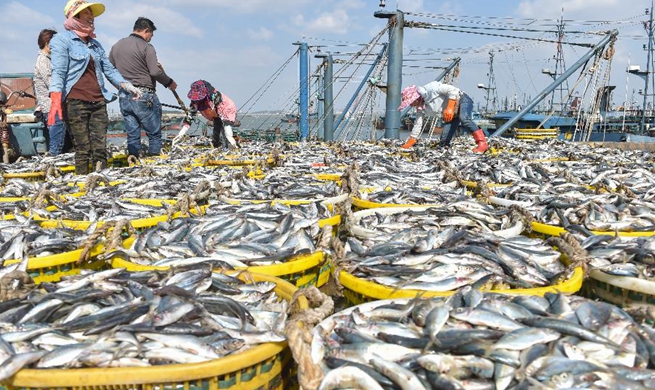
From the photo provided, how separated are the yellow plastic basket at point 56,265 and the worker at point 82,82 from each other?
4.56 m

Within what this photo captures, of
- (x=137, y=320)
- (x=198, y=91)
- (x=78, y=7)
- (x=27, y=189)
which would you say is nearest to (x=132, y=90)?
(x=78, y=7)

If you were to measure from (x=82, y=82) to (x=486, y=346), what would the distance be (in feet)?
24.0

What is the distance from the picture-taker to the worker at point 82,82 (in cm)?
683

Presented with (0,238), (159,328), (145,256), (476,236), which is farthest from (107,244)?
(476,236)

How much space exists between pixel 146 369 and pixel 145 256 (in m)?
1.57

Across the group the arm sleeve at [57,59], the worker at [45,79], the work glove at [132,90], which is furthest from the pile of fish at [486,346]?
the worker at [45,79]

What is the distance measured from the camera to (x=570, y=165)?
27.5 ft

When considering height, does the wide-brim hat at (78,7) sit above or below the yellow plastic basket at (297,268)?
above

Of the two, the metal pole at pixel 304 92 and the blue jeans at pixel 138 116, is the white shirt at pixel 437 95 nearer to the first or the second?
the blue jeans at pixel 138 116

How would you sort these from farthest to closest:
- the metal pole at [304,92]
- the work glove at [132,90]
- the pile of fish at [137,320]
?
the metal pole at [304,92] → the work glove at [132,90] → the pile of fish at [137,320]

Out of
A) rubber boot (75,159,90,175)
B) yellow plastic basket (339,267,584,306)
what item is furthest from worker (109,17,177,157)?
yellow plastic basket (339,267,584,306)

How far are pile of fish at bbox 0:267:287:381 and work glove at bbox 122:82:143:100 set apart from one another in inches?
246

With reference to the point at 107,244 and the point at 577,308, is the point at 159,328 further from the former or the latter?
the point at 577,308

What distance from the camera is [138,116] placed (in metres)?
9.10
